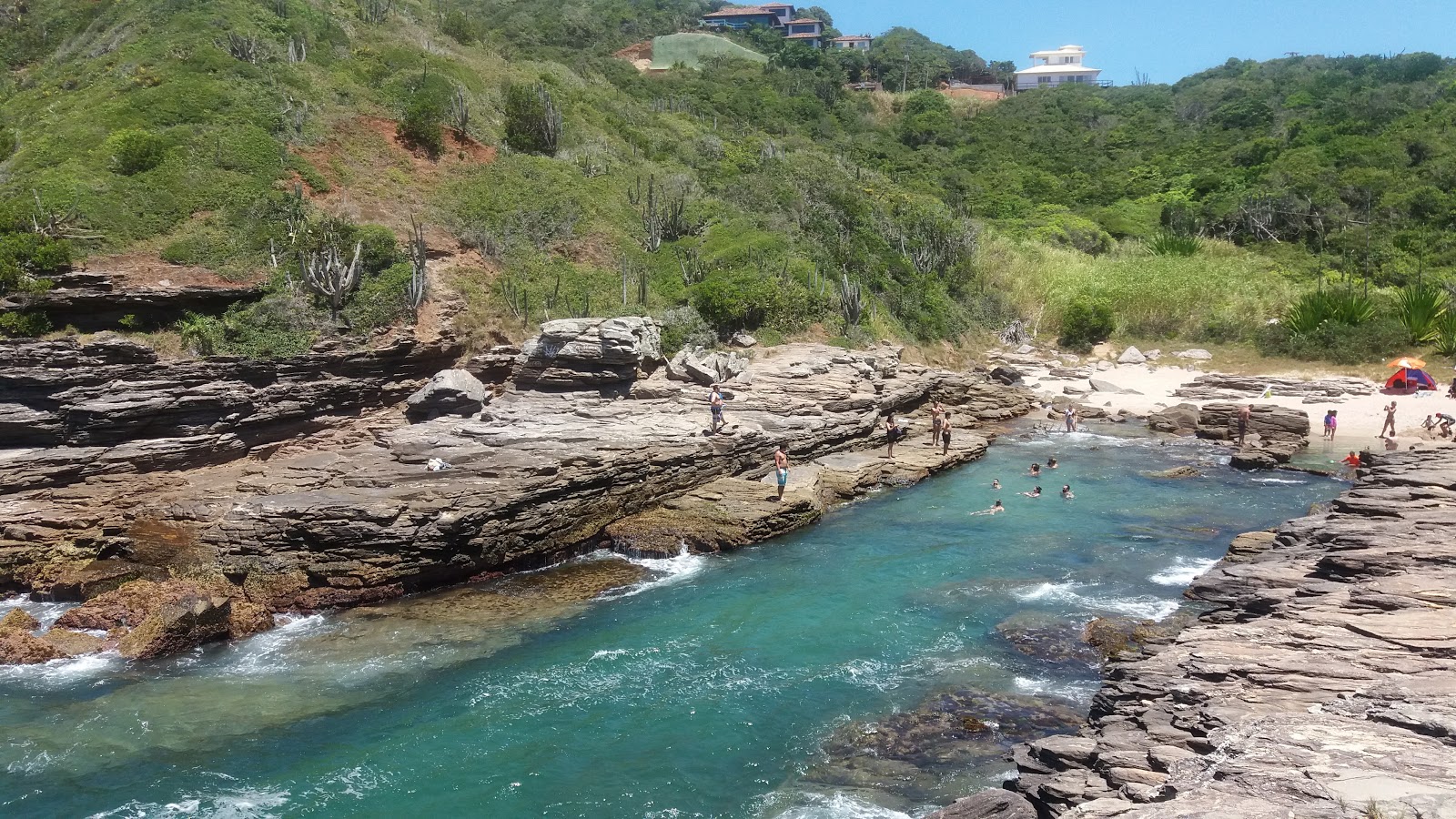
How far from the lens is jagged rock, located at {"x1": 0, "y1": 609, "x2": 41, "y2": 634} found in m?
15.0

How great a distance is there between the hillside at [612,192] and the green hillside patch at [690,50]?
36.9 feet

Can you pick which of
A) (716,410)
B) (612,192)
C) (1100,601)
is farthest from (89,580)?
(612,192)

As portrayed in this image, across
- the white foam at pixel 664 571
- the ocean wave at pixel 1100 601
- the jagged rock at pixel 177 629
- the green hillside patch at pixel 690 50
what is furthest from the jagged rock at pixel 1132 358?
the green hillside patch at pixel 690 50

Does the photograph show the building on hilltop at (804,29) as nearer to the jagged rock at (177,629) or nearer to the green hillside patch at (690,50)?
the green hillside patch at (690,50)

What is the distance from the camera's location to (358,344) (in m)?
23.0

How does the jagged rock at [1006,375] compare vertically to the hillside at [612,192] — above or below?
below

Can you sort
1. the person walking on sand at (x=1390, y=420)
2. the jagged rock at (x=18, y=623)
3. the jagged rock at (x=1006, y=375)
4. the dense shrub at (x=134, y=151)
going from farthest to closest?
the jagged rock at (x=1006, y=375) → the person walking on sand at (x=1390, y=420) → the dense shrub at (x=134, y=151) → the jagged rock at (x=18, y=623)

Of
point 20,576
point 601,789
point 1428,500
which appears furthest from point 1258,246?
point 20,576

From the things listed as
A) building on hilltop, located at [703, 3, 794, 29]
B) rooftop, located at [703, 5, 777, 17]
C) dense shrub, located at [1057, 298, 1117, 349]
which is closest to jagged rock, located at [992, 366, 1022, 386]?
dense shrub, located at [1057, 298, 1117, 349]

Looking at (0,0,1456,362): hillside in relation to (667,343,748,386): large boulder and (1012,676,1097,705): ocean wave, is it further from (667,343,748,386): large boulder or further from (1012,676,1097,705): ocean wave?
(1012,676,1097,705): ocean wave

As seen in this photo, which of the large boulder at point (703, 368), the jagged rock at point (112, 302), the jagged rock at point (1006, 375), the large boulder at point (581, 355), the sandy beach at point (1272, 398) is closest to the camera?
the jagged rock at point (112, 302)

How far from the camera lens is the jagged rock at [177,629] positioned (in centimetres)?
1474

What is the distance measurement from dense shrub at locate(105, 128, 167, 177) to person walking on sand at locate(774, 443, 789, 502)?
847 inches

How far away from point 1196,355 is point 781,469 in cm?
2755
